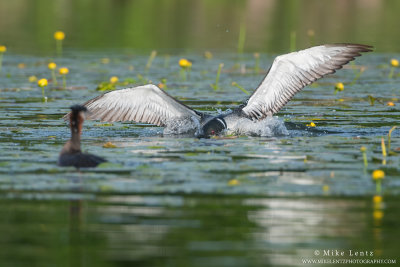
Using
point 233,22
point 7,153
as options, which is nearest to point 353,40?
point 233,22

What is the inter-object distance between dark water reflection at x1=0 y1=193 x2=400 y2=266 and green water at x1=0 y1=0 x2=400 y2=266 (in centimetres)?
1

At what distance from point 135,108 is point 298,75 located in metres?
2.63

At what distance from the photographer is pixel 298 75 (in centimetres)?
1384

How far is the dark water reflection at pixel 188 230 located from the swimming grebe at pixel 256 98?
5.02 metres

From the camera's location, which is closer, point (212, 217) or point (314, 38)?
point (212, 217)

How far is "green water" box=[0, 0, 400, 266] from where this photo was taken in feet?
23.0

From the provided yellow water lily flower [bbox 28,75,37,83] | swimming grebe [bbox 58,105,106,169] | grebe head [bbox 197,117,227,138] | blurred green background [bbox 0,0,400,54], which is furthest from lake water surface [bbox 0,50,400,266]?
blurred green background [bbox 0,0,400,54]

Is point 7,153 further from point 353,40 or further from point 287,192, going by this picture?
point 353,40

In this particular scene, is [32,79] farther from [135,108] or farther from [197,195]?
[197,195]

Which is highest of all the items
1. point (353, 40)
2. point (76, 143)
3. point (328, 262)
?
point (353, 40)

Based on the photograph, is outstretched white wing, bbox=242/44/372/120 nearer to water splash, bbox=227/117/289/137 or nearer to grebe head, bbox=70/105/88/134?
water splash, bbox=227/117/289/137

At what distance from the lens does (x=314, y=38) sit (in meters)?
26.4

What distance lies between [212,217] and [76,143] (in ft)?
9.89

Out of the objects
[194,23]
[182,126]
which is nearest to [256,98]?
[182,126]
